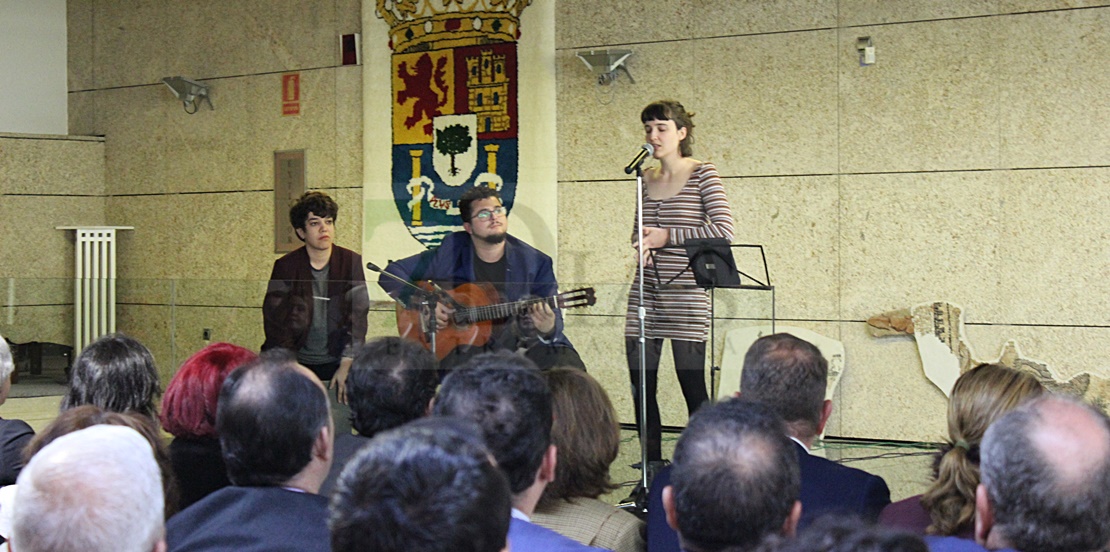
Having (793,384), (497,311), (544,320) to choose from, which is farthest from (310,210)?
(793,384)

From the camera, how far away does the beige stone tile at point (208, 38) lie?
7043 millimetres

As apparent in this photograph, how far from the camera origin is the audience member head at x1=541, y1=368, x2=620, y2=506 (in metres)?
2.01

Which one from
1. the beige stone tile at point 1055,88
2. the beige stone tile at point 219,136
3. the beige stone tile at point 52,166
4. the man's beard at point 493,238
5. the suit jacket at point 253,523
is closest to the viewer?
the suit jacket at point 253,523

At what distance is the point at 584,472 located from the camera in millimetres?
2025

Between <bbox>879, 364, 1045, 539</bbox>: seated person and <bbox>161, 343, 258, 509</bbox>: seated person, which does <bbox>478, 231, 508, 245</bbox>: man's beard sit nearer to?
<bbox>161, 343, 258, 509</bbox>: seated person

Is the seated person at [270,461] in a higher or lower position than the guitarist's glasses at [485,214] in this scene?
lower

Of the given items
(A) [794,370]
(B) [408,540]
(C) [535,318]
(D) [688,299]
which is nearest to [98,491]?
(B) [408,540]

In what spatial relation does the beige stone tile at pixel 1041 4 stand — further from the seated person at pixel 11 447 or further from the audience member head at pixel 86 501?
the audience member head at pixel 86 501

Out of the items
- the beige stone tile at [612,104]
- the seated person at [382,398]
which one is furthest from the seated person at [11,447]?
the beige stone tile at [612,104]

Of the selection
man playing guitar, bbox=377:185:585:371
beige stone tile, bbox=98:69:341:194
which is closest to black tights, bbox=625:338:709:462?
man playing guitar, bbox=377:185:585:371

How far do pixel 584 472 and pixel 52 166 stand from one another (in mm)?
6532

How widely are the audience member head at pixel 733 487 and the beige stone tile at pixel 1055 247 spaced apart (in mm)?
4379

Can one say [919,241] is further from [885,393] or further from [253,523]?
[253,523]

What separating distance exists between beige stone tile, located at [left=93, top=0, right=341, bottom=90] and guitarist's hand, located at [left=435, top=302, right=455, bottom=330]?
13.0ft
